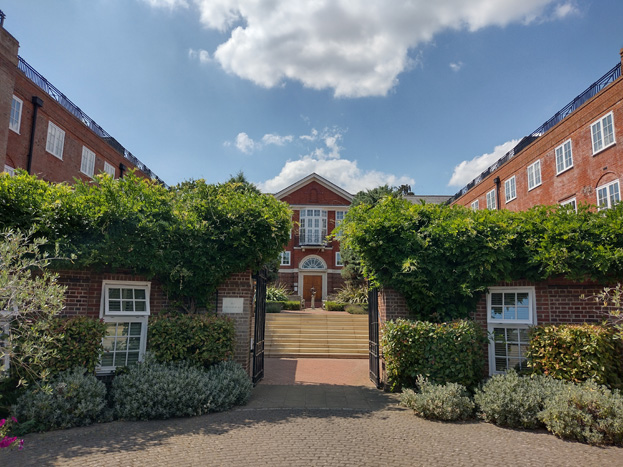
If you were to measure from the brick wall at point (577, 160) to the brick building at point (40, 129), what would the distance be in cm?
1822

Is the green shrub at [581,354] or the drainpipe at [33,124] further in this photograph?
the drainpipe at [33,124]

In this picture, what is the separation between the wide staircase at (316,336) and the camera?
13.9 meters

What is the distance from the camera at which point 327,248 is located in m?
31.1

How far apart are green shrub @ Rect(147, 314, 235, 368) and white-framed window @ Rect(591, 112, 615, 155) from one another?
15922 mm

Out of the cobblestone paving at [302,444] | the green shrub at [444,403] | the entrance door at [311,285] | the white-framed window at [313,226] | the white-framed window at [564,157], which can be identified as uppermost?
the white-framed window at [564,157]

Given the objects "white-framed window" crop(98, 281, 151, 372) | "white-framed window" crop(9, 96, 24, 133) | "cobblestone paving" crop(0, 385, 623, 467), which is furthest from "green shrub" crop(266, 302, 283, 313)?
"cobblestone paving" crop(0, 385, 623, 467)

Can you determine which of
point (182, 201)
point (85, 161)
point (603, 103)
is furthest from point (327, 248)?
point (182, 201)

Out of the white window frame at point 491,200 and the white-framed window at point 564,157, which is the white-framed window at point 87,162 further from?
the white window frame at point 491,200

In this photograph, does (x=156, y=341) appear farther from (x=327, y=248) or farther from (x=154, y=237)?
(x=327, y=248)

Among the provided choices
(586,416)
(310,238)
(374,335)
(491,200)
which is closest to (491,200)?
(491,200)

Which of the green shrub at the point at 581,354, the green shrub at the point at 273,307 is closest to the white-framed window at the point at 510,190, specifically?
the green shrub at the point at 273,307

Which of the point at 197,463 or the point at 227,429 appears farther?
the point at 227,429

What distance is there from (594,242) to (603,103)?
11.6 meters

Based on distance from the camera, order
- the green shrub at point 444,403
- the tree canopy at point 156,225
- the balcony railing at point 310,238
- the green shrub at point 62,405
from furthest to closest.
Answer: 1. the balcony railing at point 310,238
2. the tree canopy at point 156,225
3. the green shrub at point 444,403
4. the green shrub at point 62,405
